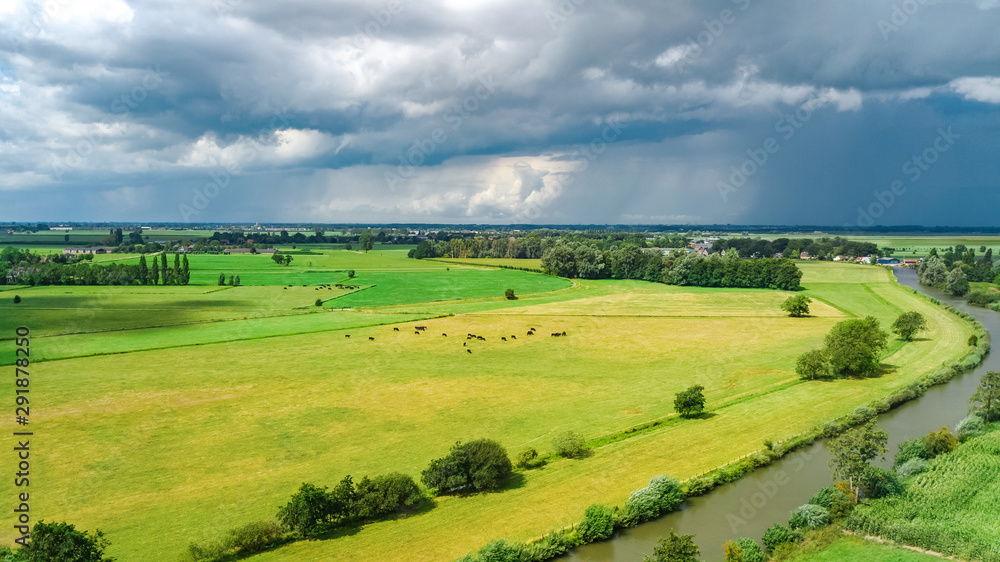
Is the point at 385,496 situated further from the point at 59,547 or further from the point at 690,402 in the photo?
the point at 690,402

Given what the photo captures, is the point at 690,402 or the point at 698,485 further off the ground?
the point at 690,402

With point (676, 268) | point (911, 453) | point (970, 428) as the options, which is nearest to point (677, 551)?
point (911, 453)

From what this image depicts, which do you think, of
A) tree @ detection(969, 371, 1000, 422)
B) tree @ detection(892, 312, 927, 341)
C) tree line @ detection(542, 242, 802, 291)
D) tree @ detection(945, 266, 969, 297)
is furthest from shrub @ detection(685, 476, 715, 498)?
tree @ detection(945, 266, 969, 297)

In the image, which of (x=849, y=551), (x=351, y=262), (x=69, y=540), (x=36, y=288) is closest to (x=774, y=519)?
(x=849, y=551)

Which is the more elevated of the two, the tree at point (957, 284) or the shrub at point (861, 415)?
the tree at point (957, 284)

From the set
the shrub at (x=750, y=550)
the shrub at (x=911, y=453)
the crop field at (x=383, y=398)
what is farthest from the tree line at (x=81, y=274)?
the shrub at (x=911, y=453)

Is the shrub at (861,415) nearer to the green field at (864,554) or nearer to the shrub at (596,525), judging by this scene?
the green field at (864,554)

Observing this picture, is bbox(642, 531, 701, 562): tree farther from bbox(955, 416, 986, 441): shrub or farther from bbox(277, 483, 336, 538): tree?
bbox(955, 416, 986, 441): shrub
